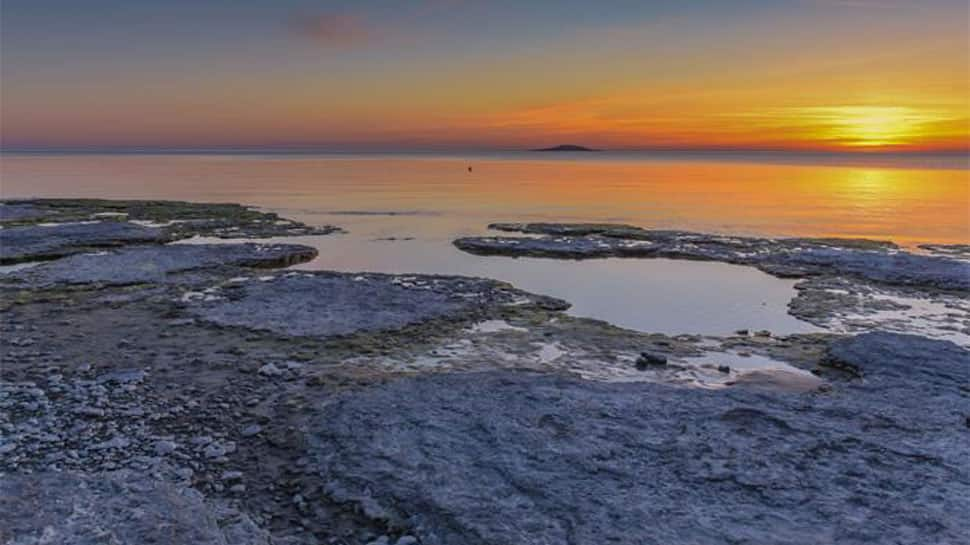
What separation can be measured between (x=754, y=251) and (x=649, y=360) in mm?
15158

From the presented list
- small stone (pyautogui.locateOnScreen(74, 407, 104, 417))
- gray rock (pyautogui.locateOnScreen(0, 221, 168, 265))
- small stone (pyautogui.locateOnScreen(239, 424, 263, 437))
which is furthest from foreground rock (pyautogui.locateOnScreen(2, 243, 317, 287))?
small stone (pyautogui.locateOnScreen(239, 424, 263, 437))

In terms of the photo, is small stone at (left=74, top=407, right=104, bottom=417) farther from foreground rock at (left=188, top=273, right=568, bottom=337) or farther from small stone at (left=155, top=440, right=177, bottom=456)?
foreground rock at (left=188, top=273, right=568, bottom=337)

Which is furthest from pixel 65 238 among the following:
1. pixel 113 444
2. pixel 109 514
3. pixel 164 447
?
pixel 109 514

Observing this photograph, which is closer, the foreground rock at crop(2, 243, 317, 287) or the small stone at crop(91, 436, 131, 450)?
the small stone at crop(91, 436, 131, 450)

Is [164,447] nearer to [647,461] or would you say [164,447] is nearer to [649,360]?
[647,461]

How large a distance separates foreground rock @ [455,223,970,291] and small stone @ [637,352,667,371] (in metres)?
10.8

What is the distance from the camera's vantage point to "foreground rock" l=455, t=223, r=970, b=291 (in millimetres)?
20172

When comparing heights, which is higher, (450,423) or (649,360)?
(649,360)

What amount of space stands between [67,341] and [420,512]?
8.73 m

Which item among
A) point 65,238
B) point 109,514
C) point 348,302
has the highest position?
Answer: point 65,238

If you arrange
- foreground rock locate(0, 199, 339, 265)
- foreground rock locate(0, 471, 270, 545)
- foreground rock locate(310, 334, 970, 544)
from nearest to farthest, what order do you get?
foreground rock locate(0, 471, 270, 545)
foreground rock locate(310, 334, 970, 544)
foreground rock locate(0, 199, 339, 265)

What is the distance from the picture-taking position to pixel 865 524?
647 centimetres

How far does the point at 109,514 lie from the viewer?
6473 mm

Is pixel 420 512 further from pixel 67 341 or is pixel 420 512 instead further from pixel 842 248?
pixel 842 248
